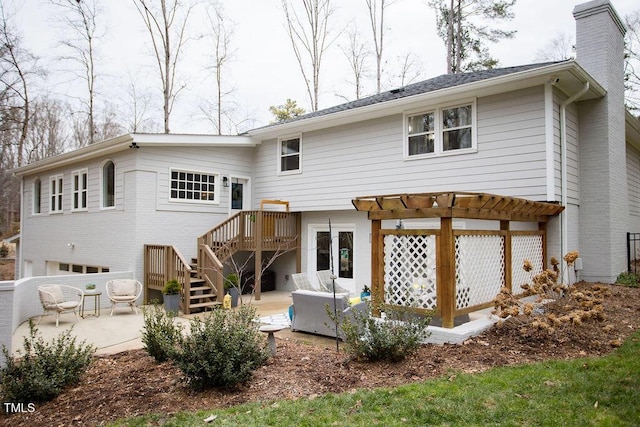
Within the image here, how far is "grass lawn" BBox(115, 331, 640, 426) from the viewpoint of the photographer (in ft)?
11.3

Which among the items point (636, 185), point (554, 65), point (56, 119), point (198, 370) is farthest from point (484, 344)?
point (56, 119)

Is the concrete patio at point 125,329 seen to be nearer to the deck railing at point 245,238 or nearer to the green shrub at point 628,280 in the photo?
the deck railing at point 245,238

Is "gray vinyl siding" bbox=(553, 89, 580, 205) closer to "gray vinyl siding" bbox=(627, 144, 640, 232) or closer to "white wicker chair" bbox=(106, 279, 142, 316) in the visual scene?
"gray vinyl siding" bbox=(627, 144, 640, 232)

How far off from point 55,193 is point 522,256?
15.6m

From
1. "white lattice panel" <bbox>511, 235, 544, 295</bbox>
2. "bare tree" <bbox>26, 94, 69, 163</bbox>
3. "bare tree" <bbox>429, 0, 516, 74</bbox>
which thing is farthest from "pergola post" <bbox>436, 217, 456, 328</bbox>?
"bare tree" <bbox>26, 94, 69, 163</bbox>

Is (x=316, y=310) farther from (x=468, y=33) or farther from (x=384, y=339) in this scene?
(x=468, y=33)

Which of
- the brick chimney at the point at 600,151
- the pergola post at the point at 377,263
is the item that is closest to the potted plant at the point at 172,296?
the pergola post at the point at 377,263

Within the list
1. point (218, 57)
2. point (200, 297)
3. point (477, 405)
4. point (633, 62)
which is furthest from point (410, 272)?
point (633, 62)

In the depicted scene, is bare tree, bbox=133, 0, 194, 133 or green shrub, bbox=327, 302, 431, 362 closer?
green shrub, bbox=327, 302, 431, 362

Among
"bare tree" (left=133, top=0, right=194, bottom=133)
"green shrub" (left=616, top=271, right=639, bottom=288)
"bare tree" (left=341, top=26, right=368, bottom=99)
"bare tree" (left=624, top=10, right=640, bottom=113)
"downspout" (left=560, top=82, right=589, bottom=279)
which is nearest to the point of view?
"downspout" (left=560, top=82, right=589, bottom=279)

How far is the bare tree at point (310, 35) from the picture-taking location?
73.0ft

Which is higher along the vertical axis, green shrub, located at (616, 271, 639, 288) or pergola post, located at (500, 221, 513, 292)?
pergola post, located at (500, 221, 513, 292)

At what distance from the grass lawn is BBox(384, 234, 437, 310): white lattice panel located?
1747 mm

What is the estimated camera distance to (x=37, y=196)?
17.0m
